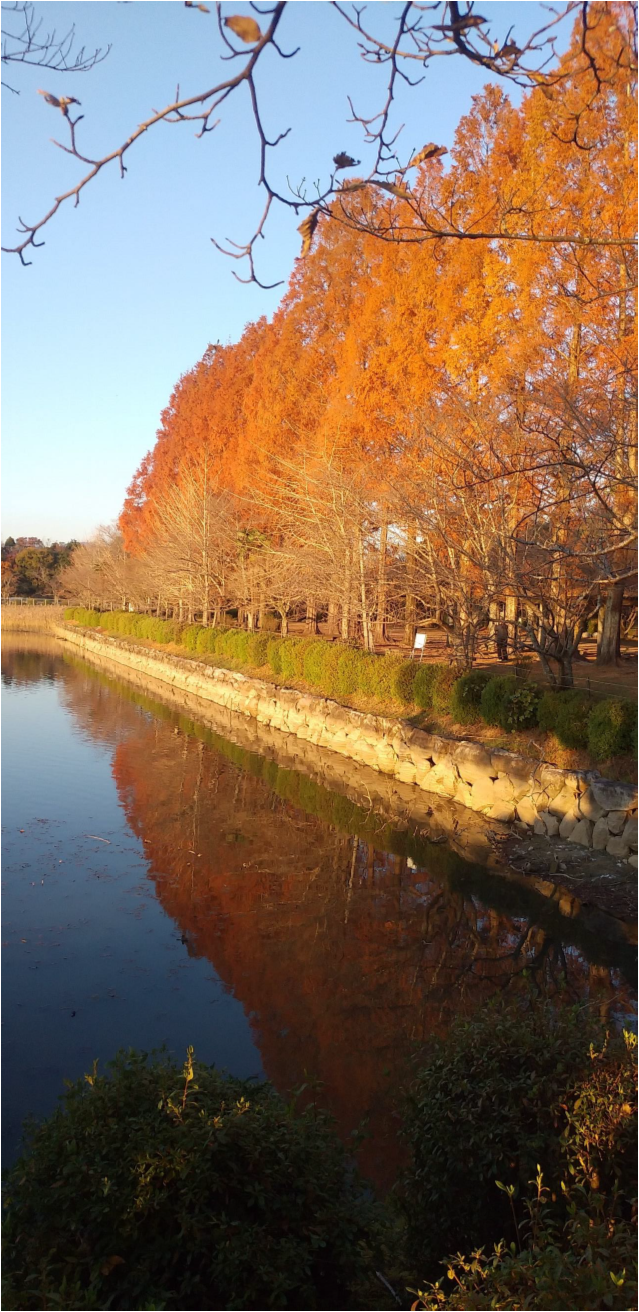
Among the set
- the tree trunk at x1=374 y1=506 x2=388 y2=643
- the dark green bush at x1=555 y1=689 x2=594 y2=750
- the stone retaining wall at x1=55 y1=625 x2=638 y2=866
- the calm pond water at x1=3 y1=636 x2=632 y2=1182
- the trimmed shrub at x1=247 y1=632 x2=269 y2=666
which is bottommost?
the calm pond water at x1=3 y1=636 x2=632 y2=1182

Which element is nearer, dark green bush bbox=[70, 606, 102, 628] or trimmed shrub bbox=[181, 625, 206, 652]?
trimmed shrub bbox=[181, 625, 206, 652]

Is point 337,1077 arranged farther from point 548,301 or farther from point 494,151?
point 494,151

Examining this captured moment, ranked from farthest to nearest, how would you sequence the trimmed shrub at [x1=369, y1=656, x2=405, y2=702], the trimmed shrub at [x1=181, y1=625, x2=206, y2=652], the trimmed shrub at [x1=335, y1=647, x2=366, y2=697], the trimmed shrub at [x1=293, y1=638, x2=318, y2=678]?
the trimmed shrub at [x1=181, y1=625, x2=206, y2=652], the trimmed shrub at [x1=293, y1=638, x2=318, y2=678], the trimmed shrub at [x1=335, y1=647, x2=366, y2=697], the trimmed shrub at [x1=369, y1=656, x2=405, y2=702]

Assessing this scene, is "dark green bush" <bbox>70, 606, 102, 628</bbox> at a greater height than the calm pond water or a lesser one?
greater

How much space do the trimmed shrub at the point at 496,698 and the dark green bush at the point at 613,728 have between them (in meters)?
2.09

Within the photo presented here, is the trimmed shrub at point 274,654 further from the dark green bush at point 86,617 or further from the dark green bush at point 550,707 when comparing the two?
the dark green bush at point 86,617

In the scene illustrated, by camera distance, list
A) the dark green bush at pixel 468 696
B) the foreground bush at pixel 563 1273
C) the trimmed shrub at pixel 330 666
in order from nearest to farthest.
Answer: the foreground bush at pixel 563 1273
the dark green bush at pixel 468 696
the trimmed shrub at pixel 330 666

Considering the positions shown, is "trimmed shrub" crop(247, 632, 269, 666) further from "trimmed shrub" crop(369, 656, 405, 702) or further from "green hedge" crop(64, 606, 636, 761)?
"trimmed shrub" crop(369, 656, 405, 702)

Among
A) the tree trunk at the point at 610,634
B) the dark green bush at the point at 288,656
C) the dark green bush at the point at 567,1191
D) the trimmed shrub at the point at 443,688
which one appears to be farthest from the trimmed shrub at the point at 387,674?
the dark green bush at the point at 567,1191

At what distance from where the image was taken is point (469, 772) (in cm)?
1237

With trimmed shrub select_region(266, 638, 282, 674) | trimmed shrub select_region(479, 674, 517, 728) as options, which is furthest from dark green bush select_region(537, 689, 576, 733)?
trimmed shrub select_region(266, 638, 282, 674)

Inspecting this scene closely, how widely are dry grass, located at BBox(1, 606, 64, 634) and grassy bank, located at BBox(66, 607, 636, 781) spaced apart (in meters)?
38.9

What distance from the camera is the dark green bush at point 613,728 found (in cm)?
998

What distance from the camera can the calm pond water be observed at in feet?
19.2
